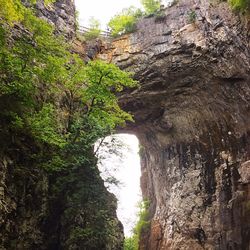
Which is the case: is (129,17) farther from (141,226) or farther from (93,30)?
(141,226)

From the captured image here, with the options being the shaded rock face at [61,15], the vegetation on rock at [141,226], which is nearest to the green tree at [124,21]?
the shaded rock face at [61,15]

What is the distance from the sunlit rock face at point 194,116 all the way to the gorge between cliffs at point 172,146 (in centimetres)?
5

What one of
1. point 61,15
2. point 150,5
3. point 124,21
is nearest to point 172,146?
point 124,21

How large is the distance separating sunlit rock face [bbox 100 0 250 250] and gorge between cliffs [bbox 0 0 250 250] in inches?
1.8

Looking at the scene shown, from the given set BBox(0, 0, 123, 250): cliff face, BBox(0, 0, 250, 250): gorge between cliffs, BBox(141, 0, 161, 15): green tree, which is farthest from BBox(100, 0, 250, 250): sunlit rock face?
BBox(0, 0, 123, 250): cliff face

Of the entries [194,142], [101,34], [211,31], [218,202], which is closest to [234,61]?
[211,31]

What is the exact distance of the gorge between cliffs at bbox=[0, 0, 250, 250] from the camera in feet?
34.1

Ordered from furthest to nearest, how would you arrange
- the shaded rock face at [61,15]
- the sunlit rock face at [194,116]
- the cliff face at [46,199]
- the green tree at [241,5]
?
1. the shaded rock face at [61,15]
2. the sunlit rock face at [194,116]
3. the green tree at [241,5]
4. the cliff face at [46,199]

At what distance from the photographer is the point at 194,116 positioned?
1720 cm

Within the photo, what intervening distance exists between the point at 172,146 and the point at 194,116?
225 centimetres

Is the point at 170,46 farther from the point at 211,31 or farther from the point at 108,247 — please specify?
the point at 108,247

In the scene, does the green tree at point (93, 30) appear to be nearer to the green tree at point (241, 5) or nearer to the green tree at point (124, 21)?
the green tree at point (124, 21)

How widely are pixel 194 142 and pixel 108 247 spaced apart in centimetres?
846

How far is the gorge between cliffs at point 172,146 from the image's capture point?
10.4 m
